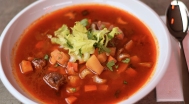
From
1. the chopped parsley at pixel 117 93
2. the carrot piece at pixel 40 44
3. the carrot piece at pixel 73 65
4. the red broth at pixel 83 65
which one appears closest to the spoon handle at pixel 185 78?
the red broth at pixel 83 65

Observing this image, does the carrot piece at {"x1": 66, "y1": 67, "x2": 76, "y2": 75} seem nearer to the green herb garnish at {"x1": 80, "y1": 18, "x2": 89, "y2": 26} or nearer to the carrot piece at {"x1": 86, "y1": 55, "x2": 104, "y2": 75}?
the carrot piece at {"x1": 86, "y1": 55, "x2": 104, "y2": 75}

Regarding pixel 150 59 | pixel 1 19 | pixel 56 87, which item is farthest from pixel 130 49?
pixel 1 19

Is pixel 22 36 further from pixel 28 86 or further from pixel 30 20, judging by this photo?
pixel 28 86

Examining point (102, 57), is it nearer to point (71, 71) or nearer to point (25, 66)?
point (71, 71)

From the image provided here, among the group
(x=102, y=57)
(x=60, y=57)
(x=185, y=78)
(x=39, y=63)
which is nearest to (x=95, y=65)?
(x=102, y=57)

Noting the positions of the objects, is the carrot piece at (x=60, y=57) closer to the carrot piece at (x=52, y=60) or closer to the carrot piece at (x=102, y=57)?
the carrot piece at (x=52, y=60)

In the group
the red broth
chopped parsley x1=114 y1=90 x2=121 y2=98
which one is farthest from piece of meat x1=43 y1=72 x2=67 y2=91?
chopped parsley x1=114 y1=90 x2=121 y2=98
